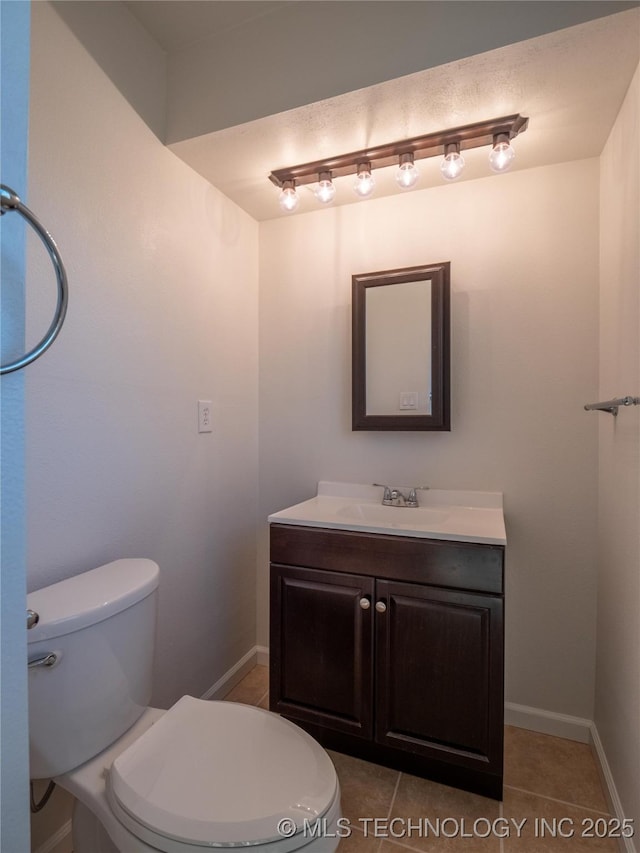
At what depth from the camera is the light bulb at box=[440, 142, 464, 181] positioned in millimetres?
1433

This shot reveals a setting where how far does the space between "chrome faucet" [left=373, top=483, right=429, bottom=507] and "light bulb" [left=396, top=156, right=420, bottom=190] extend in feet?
3.77

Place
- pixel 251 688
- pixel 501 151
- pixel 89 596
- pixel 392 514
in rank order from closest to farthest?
pixel 89 596 < pixel 501 151 < pixel 392 514 < pixel 251 688

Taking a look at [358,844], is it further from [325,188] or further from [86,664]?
[325,188]

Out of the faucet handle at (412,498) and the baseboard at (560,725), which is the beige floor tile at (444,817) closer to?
the baseboard at (560,725)

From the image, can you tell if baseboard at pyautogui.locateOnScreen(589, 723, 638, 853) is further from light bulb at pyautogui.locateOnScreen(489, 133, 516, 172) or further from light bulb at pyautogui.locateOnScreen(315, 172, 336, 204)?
light bulb at pyautogui.locateOnScreen(315, 172, 336, 204)

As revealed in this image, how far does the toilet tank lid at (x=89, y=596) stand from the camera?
0.91 meters

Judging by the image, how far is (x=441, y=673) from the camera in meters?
1.34

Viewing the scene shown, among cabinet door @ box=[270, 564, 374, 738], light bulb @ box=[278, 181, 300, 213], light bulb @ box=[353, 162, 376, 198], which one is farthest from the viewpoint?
light bulb @ box=[278, 181, 300, 213]

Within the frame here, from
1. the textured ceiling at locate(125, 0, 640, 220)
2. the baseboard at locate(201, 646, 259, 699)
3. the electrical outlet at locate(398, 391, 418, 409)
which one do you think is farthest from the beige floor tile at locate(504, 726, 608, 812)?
the textured ceiling at locate(125, 0, 640, 220)

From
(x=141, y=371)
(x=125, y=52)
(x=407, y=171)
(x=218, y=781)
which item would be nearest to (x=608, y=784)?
(x=218, y=781)

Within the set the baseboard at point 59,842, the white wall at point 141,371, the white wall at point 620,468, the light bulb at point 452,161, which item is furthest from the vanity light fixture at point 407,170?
the baseboard at point 59,842

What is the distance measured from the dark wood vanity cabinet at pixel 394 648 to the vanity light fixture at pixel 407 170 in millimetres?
1232

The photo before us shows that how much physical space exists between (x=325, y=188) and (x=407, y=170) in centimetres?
31

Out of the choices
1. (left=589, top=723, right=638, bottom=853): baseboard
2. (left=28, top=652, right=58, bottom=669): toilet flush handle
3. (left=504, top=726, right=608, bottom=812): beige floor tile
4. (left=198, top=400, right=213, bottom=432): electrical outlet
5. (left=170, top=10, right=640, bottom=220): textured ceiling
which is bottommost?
(left=504, top=726, right=608, bottom=812): beige floor tile
